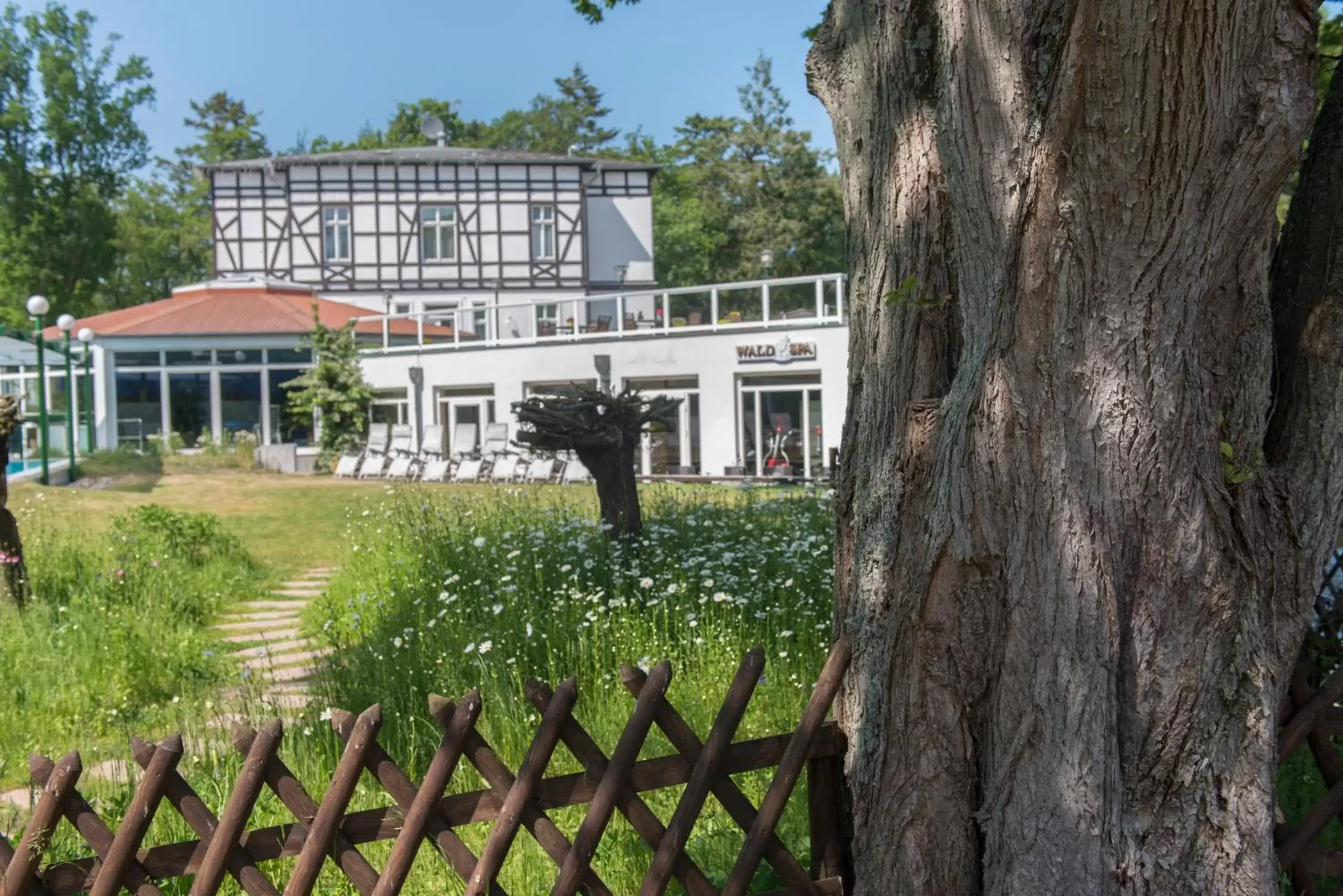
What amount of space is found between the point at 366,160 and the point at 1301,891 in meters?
38.9

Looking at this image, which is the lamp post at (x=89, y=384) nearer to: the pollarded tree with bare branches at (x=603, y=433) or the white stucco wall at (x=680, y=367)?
the white stucco wall at (x=680, y=367)

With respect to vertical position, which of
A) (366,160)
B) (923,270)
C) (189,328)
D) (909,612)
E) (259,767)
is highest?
(366,160)

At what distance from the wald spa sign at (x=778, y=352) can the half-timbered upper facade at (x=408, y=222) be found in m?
15.7

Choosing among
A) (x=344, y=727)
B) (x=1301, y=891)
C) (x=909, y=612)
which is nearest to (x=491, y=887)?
(x=344, y=727)

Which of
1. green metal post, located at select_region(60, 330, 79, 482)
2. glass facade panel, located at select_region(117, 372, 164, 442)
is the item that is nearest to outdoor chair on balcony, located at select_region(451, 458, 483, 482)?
green metal post, located at select_region(60, 330, 79, 482)

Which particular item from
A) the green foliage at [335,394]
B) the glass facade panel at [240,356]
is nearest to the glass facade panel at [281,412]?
the glass facade panel at [240,356]

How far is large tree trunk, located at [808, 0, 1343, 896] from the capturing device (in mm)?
2318

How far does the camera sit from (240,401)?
32.3 meters

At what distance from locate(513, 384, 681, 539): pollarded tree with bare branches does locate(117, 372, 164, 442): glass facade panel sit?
85.5 ft

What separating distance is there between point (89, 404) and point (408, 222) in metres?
14.8

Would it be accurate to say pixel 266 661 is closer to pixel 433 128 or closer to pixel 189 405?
pixel 189 405

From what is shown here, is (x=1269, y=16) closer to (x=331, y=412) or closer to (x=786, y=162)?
(x=331, y=412)

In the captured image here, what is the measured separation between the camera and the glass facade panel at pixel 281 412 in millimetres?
32094

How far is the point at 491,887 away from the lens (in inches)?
107
